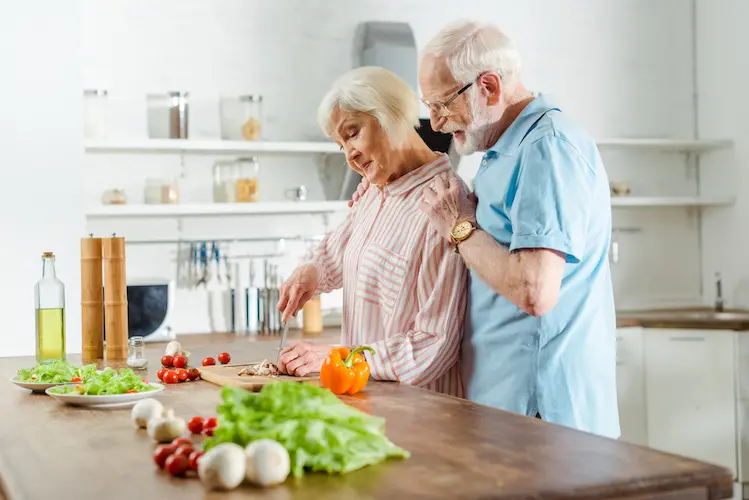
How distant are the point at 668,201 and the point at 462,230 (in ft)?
11.8

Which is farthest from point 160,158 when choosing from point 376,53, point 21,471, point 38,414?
point 21,471

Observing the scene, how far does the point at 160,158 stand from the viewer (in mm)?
4723

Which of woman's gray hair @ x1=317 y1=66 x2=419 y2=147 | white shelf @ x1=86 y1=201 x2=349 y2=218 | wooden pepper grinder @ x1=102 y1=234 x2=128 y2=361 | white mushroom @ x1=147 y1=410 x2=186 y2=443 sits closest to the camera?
white mushroom @ x1=147 y1=410 x2=186 y2=443

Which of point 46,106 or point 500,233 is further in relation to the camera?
point 46,106

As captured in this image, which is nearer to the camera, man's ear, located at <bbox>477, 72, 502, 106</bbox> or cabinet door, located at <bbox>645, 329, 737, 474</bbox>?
man's ear, located at <bbox>477, 72, 502, 106</bbox>

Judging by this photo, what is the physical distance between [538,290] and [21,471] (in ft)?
3.28

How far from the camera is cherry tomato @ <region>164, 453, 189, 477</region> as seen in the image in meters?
1.34

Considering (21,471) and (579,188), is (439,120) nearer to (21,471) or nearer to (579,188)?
(579,188)

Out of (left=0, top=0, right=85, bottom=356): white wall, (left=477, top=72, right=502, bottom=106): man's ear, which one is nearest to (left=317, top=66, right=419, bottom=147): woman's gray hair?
(left=477, top=72, right=502, bottom=106): man's ear

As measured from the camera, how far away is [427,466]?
1.36 metres

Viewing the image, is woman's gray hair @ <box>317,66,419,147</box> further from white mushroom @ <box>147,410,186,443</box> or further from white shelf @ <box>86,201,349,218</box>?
white shelf @ <box>86,201,349,218</box>

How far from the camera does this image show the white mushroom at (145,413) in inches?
66.0

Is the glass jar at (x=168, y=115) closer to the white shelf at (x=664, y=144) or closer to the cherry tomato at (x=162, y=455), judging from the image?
the white shelf at (x=664, y=144)

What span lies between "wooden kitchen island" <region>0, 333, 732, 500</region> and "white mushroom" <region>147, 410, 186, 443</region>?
2 centimetres
